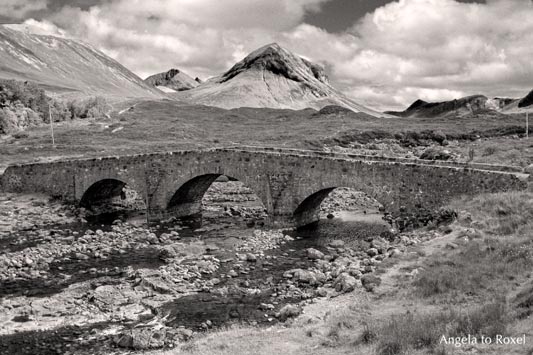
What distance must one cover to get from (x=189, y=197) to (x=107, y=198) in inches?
342

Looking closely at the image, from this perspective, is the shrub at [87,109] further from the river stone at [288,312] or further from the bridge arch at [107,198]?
the river stone at [288,312]

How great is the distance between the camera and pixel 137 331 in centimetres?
1648

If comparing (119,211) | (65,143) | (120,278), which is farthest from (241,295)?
(65,143)

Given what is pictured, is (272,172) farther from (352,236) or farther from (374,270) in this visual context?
(374,270)

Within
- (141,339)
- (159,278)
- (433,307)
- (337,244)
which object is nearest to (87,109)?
(337,244)

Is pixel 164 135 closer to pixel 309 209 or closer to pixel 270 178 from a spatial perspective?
pixel 270 178

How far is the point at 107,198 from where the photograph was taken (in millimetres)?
43031

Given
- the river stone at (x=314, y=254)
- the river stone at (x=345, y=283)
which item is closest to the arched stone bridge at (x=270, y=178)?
the river stone at (x=314, y=254)

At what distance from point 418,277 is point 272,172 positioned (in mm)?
15766

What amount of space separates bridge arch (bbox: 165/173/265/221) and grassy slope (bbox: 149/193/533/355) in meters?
18.6

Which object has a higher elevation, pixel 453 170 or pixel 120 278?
pixel 453 170

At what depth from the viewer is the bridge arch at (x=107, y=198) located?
40459 mm

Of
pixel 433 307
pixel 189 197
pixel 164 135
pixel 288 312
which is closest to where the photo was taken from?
pixel 433 307

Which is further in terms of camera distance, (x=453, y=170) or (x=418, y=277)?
(x=453, y=170)
